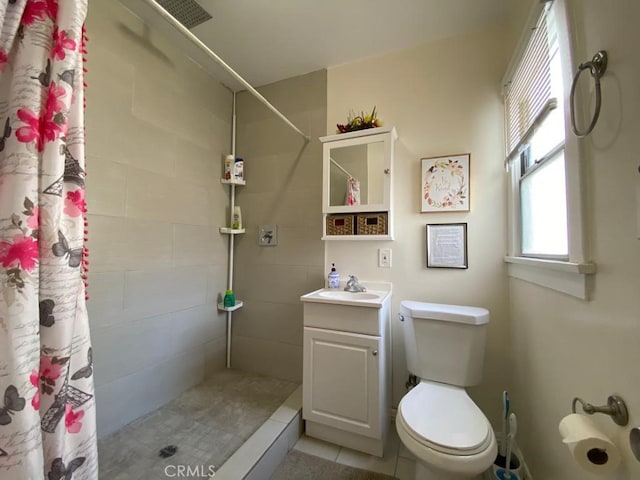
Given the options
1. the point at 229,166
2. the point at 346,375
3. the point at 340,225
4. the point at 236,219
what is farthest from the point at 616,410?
the point at 229,166

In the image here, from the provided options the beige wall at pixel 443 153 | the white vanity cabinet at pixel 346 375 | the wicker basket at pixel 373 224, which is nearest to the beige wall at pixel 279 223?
the beige wall at pixel 443 153

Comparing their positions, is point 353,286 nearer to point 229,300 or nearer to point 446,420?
point 446,420

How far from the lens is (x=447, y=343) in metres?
1.47

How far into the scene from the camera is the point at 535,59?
1202mm

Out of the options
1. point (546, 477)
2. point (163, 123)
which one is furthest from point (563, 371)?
point (163, 123)

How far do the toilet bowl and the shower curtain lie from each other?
114 cm

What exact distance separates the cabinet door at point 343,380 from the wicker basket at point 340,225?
2.24ft

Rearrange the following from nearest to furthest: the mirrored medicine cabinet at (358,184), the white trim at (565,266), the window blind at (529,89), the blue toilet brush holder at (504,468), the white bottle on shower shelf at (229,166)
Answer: the white trim at (565,266)
the window blind at (529,89)
the blue toilet brush holder at (504,468)
the mirrored medicine cabinet at (358,184)
the white bottle on shower shelf at (229,166)

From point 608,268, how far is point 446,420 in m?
0.87

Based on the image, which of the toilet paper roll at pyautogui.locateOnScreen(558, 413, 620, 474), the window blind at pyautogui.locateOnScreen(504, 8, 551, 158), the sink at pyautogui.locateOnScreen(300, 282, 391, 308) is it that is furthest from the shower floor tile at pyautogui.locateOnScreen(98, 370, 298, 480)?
the window blind at pyautogui.locateOnScreen(504, 8, 551, 158)

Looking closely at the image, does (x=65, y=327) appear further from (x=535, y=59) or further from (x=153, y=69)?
(x=535, y=59)

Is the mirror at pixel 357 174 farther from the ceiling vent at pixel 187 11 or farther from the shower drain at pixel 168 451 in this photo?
the shower drain at pixel 168 451

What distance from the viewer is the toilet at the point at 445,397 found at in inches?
39.5

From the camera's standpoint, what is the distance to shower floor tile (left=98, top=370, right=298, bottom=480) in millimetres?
1255
